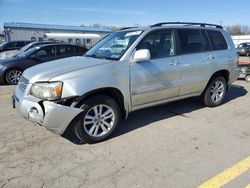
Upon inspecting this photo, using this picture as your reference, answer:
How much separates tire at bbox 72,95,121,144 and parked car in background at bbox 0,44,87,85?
6.08m

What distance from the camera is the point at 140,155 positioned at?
11.1 feet

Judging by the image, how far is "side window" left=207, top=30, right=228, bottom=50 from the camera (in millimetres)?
5309

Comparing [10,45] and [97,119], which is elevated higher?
[10,45]

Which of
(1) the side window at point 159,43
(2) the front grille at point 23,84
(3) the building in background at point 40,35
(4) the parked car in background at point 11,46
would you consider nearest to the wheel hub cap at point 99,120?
(2) the front grille at point 23,84

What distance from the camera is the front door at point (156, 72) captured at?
400cm

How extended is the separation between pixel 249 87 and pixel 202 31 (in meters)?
3.88

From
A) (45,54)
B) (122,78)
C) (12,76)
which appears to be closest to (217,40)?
(122,78)

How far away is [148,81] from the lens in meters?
4.12

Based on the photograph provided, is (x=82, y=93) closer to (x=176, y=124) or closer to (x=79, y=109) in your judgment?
(x=79, y=109)

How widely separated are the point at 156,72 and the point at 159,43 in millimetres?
607

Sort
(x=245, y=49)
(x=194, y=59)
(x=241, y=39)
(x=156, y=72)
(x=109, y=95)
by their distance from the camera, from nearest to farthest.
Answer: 1. (x=109, y=95)
2. (x=156, y=72)
3. (x=194, y=59)
4. (x=245, y=49)
5. (x=241, y=39)

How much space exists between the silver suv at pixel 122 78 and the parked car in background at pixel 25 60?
4.94m

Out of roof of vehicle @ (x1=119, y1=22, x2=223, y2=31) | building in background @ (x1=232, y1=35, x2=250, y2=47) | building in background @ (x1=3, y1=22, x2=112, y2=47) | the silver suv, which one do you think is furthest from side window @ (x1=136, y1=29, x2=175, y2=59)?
building in background @ (x1=232, y1=35, x2=250, y2=47)

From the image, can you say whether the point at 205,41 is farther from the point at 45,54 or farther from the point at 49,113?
the point at 45,54
